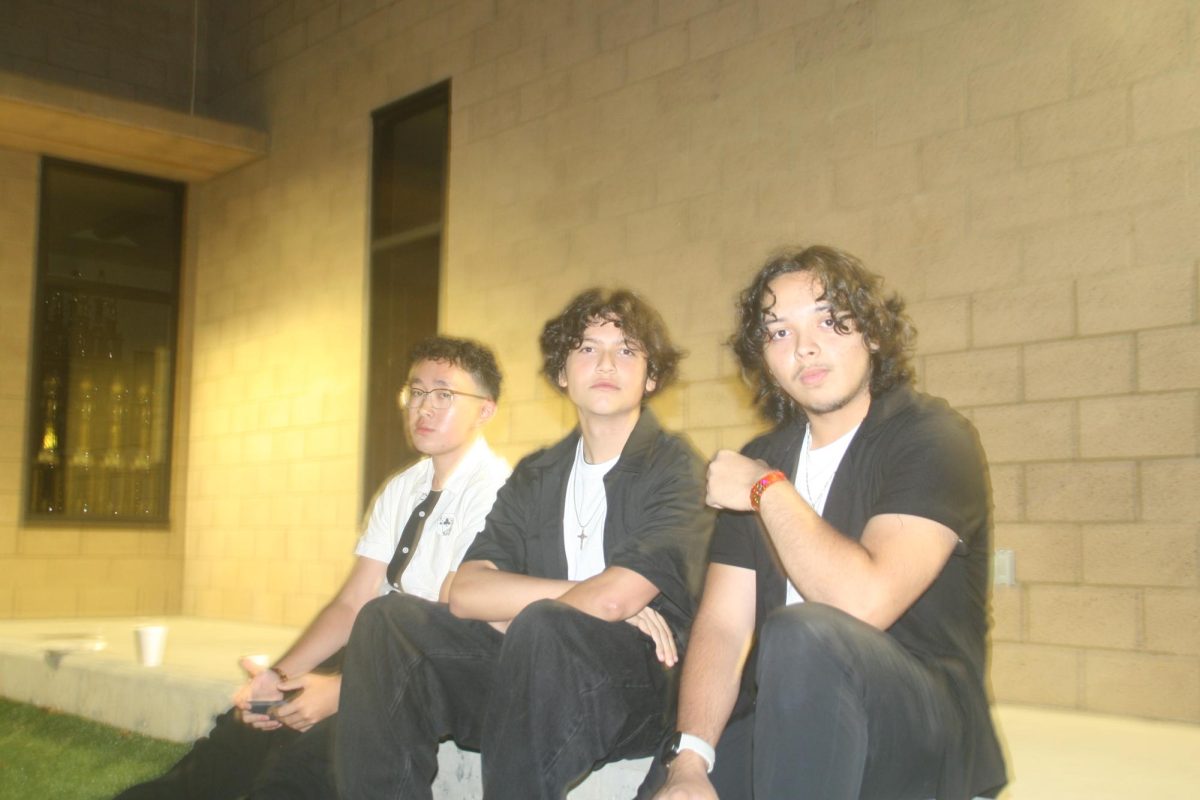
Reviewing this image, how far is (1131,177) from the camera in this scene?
11.0 feet

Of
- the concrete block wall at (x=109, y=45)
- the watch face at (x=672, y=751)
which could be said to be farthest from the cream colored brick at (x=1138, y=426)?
the concrete block wall at (x=109, y=45)

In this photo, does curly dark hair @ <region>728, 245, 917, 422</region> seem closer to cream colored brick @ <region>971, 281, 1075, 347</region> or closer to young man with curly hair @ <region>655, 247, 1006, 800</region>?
young man with curly hair @ <region>655, 247, 1006, 800</region>

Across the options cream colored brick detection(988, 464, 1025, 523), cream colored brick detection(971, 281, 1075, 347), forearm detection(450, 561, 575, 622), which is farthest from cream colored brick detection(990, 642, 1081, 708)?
forearm detection(450, 561, 575, 622)

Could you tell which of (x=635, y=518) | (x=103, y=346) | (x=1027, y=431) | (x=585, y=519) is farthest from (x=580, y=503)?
(x=103, y=346)

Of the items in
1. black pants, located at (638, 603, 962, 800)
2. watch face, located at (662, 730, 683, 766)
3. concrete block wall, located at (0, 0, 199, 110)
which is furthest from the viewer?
concrete block wall, located at (0, 0, 199, 110)

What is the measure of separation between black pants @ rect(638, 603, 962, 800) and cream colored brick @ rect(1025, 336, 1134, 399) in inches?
→ 85.0

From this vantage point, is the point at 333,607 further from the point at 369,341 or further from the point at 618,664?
the point at 369,341

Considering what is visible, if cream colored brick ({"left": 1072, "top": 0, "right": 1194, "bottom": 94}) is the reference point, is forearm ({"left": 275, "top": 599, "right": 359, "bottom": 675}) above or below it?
below

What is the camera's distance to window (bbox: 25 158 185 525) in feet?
23.5

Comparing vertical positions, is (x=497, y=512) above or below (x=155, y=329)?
below

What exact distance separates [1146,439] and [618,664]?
2043 millimetres

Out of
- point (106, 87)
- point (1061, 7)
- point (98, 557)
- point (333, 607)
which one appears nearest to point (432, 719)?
point (333, 607)

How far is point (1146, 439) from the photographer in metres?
3.29

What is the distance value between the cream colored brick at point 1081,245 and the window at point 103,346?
5708mm
